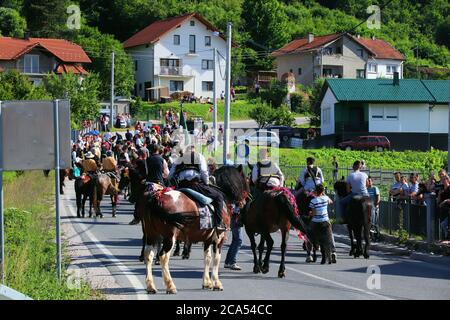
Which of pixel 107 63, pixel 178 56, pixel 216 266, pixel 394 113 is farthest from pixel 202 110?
pixel 216 266

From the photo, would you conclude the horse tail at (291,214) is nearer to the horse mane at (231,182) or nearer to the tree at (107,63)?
the horse mane at (231,182)

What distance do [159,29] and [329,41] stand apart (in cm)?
2001

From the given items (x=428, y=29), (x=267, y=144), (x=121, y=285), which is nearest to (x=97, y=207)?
(x=121, y=285)

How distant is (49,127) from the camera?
1472 cm

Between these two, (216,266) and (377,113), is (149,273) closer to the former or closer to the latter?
(216,266)

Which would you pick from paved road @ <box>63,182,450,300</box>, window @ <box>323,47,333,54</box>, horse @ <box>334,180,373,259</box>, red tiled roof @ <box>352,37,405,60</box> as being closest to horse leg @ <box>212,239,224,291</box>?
paved road @ <box>63,182,450,300</box>

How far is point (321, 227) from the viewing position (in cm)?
1966

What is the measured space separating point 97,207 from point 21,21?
79.6 metres

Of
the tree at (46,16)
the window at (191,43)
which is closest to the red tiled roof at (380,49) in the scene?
the window at (191,43)

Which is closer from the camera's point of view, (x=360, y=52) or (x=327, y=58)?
(x=327, y=58)

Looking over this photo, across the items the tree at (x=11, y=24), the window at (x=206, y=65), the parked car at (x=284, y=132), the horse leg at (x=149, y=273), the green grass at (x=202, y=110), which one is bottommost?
the horse leg at (x=149, y=273)

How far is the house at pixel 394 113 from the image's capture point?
71.4 m

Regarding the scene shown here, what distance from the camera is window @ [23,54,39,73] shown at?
9038 cm

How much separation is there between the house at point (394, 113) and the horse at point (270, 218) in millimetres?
52771
